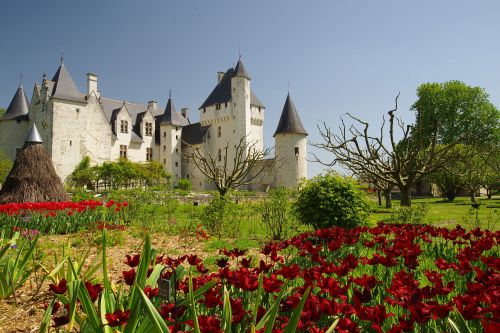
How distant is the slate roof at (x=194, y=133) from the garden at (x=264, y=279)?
127ft

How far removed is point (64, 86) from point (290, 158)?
986 inches

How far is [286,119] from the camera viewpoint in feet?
146

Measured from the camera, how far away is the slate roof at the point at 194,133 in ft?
163

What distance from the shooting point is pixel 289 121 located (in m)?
44.4

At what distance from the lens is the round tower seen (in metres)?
44.0

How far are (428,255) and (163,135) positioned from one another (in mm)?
46591

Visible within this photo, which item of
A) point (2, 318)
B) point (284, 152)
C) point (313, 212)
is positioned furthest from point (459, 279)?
point (284, 152)

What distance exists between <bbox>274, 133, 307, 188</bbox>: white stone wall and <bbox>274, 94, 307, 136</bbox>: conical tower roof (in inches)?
19.9

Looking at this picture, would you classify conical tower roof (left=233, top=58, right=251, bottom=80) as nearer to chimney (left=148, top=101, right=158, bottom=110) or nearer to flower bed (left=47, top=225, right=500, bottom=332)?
chimney (left=148, top=101, right=158, bottom=110)

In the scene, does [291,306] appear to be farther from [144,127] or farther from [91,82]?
[144,127]

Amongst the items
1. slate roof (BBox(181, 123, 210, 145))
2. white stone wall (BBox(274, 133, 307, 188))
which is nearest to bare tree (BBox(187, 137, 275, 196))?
slate roof (BBox(181, 123, 210, 145))

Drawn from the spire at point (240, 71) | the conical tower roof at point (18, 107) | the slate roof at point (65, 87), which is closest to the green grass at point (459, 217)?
the spire at point (240, 71)

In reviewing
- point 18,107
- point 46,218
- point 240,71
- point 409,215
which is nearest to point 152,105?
point 240,71

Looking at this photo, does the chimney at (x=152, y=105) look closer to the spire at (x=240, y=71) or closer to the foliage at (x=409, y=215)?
the spire at (x=240, y=71)
